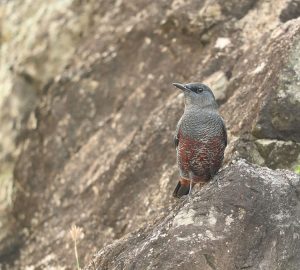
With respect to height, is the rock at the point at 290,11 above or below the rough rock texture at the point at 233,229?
below

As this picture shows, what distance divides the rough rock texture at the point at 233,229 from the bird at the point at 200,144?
1.32m

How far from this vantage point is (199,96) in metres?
8.42

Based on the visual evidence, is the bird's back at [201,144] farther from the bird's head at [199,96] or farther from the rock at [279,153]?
the rock at [279,153]

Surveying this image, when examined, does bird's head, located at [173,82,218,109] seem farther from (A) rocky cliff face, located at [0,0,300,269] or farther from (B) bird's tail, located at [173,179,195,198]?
(B) bird's tail, located at [173,179,195,198]

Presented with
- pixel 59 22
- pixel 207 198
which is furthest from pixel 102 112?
pixel 207 198

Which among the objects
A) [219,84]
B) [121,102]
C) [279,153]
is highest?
[279,153]

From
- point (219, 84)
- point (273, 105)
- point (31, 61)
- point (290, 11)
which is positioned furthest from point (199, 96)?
point (31, 61)

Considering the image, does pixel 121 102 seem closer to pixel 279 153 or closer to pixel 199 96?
pixel 199 96

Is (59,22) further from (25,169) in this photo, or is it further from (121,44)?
(25,169)

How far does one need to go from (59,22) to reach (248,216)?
894 centimetres

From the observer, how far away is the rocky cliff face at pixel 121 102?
9.20m

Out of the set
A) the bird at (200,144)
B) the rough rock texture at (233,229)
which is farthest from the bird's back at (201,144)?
the rough rock texture at (233,229)

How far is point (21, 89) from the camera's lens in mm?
13781

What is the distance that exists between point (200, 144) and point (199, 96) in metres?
0.78
